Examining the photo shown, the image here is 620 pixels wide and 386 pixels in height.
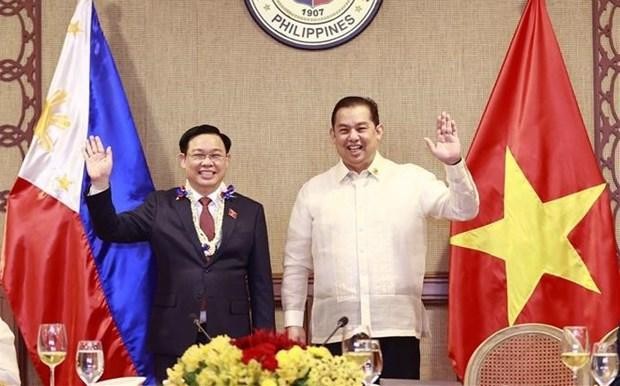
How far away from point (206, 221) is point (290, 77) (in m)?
0.96

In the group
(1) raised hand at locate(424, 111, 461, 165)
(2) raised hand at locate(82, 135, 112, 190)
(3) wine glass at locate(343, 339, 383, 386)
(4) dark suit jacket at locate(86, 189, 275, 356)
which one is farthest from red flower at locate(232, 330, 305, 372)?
(2) raised hand at locate(82, 135, 112, 190)

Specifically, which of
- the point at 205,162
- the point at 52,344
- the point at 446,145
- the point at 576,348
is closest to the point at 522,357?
the point at 576,348

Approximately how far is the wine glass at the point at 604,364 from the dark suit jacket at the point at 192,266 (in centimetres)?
174

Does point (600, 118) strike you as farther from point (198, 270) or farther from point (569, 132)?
point (198, 270)

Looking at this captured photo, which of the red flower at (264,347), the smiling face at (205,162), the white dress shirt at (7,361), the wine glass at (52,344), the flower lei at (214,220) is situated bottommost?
the white dress shirt at (7,361)

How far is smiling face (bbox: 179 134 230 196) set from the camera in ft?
12.6

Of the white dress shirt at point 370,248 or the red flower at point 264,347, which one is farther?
the white dress shirt at point 370,248

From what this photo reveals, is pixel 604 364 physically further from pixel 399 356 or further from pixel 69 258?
pixel 69 258

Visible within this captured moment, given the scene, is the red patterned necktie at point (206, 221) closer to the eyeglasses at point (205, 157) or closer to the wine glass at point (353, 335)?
the eyeglasses at point (205, 157)

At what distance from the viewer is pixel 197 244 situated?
3.81 meters

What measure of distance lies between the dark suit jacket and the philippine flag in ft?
0.90

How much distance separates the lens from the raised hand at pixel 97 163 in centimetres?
384

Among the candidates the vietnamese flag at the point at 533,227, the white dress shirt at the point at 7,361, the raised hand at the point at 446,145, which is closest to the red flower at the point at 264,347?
the white dress shirt at the point at 7,361

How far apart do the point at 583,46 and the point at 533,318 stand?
119cm
